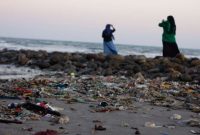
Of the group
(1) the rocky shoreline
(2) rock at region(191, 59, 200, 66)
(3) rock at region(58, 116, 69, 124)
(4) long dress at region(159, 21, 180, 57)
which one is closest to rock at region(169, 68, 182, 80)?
(1) the rocky shoreline

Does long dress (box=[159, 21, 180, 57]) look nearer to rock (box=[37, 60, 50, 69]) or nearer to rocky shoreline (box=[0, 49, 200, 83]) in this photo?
rocky shoreline (box=[0, 49, 200, 83])

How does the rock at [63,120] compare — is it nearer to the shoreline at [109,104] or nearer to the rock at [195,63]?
the shoreline at [109,104]

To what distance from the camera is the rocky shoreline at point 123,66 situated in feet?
51.5

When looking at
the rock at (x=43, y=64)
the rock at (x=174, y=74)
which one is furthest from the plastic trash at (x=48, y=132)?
the rock at (x=43, y=64)

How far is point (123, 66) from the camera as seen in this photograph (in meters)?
17.6

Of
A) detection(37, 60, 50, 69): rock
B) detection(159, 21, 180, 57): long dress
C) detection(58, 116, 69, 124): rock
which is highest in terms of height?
detection(159, 21, 180, 57): long dress

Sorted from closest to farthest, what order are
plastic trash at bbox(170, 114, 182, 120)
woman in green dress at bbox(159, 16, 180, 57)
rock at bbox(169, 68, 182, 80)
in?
plastic trash at bbox(170, 114, 182, 120) < rock at bbox(169, 68, 182, 80) < woman in green dress at bbox(159, 16, 180, 57)

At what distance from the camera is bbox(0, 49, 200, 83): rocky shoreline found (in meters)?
15.7

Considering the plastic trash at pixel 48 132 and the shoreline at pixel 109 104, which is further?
the shoreline at pixel 109 104

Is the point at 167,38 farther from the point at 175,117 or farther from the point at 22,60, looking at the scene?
the point at 175,117

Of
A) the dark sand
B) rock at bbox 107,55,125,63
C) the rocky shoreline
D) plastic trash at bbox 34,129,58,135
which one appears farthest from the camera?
rock at bbox 107,55,125,63

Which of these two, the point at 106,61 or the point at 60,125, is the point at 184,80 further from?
the point at 60,125

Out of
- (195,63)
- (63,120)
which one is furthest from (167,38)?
(63,120)

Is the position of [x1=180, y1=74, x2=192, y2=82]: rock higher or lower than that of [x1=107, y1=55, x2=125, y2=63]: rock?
lower
